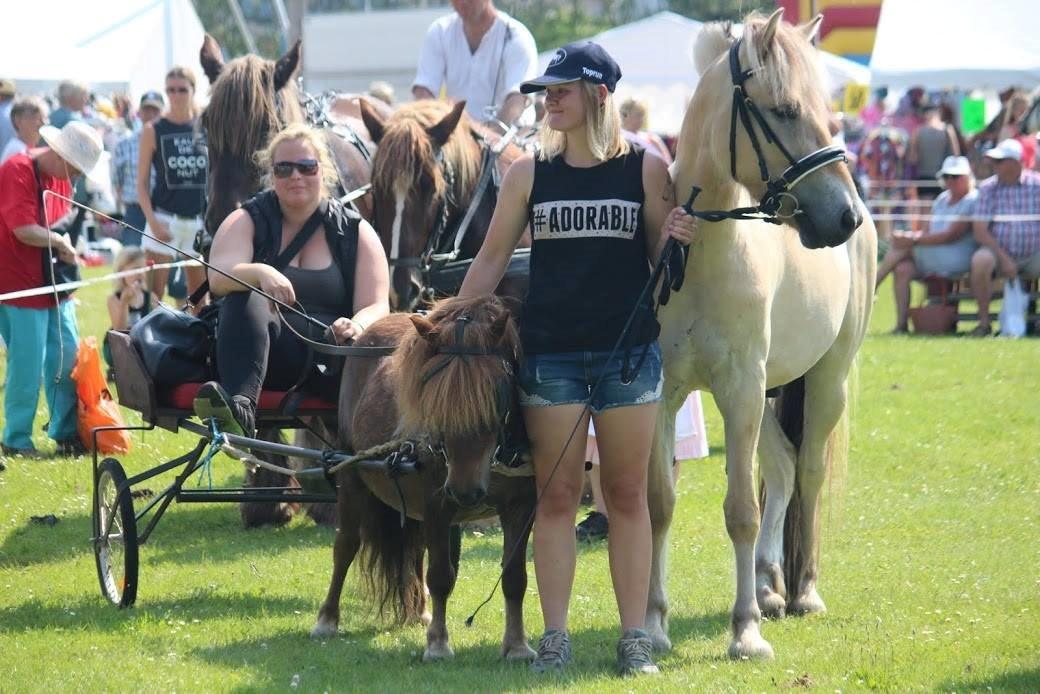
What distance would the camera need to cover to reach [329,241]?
6582 millimetres

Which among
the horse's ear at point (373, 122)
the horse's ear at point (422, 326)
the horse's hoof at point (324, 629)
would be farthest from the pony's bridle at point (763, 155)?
the horse's ear at point (373, 122)

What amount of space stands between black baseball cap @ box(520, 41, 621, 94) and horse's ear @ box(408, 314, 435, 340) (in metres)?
0.85

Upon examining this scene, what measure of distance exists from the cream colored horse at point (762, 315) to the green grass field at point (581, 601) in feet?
1.05

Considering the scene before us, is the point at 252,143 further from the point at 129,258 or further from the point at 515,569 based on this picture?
the point at 129,258

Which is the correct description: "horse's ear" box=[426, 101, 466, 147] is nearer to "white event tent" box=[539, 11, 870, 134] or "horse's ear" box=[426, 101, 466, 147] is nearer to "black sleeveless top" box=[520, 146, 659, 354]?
"black sleeveless top" box=[520, 146, 659, 354]

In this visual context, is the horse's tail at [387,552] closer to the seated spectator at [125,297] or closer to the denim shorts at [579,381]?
the denim shorts at [579,381]

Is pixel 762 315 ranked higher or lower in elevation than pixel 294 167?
lower

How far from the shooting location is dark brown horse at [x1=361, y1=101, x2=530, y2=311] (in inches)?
302

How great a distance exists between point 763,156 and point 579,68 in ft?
2.25

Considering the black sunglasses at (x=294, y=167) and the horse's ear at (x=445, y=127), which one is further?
the horse's ear at (x=445, y=127)

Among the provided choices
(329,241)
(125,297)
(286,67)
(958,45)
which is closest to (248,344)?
(329,241)

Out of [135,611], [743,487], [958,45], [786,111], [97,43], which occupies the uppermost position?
[958,45]

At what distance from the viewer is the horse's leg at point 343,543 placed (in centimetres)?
581

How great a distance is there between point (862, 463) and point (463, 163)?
145 inches
